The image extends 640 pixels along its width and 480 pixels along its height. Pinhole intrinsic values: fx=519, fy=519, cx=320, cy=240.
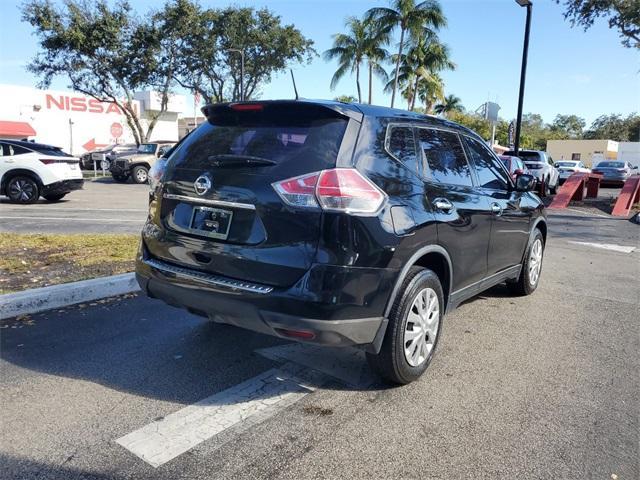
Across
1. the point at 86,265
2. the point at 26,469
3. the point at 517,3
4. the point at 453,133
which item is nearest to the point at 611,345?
the point at 453,133

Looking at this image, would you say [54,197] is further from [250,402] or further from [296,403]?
[296,403]

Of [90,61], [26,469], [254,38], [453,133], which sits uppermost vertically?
[254,38]

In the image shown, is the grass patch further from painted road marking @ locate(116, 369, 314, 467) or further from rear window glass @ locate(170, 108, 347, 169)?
painted road marking @ locate(116, 369, 314, 467)

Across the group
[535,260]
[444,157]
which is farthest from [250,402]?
[535,260]

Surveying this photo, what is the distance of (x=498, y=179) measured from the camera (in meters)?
4.84

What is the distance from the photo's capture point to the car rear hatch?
3.02 metres

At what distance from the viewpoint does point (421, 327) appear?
3537mm

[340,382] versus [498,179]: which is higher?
[498,179]

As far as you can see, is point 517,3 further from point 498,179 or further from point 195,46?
point 195,46

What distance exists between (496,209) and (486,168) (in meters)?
0.39

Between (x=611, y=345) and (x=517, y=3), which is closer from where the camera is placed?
(x=611, y=345)

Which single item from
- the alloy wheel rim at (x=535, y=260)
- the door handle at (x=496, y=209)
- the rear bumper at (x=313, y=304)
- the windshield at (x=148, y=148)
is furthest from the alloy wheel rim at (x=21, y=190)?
the door handle at (x=496, y=209)

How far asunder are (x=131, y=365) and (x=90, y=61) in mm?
30676

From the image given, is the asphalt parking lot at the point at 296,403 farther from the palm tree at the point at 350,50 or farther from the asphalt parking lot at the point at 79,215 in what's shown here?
the palm tree at the point at 350,50
